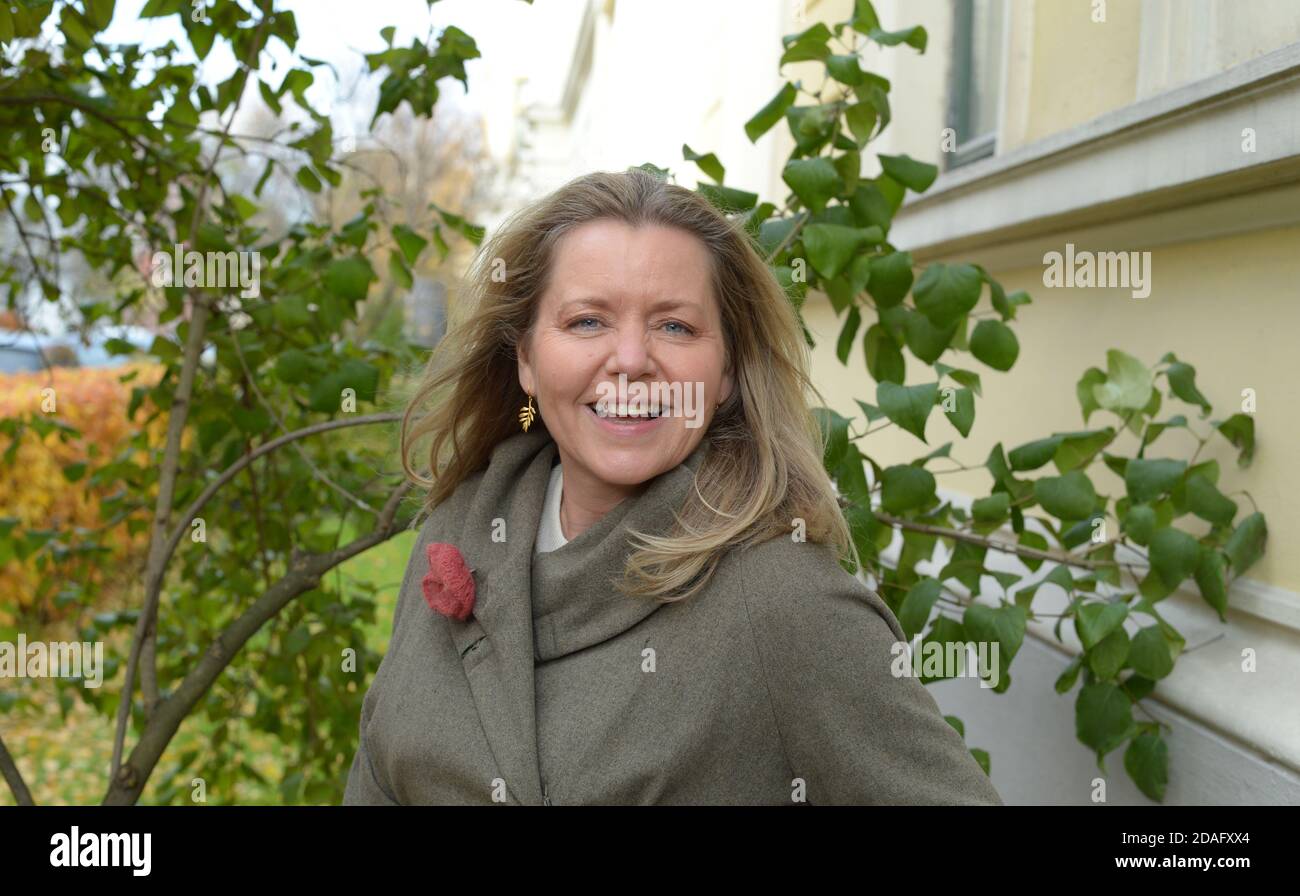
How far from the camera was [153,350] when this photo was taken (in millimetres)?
2969

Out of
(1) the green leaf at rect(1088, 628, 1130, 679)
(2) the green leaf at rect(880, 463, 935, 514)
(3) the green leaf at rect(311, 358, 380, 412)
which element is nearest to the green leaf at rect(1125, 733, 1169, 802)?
(1) the green leaf at rect(1088, 628, 1130, 679)

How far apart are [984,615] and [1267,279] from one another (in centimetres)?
89

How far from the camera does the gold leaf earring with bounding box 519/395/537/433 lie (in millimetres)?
2119

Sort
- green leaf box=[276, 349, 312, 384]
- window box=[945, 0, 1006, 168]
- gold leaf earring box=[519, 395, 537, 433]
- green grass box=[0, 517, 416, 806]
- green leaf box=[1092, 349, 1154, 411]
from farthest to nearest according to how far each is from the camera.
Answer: green grass box=[0, 517, 416, 806] < window box=[945, 0, 1006, 168] < green leaf box=[276, 349, 312, 384] < green leaf box=[1092, 349, 1154, 411] < gold leaf earring box=[519, 395, 537, 433]

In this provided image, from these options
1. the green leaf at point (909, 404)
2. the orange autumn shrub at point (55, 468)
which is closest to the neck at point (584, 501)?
the green leaf at point (909, 404)

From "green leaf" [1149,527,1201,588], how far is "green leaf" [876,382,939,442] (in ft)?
1.80

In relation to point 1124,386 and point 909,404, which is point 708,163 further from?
point 1124,386

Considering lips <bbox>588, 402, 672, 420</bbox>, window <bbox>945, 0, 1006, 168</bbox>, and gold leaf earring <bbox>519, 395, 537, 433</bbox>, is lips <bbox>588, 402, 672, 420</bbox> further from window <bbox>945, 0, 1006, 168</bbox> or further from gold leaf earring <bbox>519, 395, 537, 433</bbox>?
window <bbox>945, 0, 1006, 168</bbox>

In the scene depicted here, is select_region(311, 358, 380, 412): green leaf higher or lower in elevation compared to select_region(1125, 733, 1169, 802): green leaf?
higher

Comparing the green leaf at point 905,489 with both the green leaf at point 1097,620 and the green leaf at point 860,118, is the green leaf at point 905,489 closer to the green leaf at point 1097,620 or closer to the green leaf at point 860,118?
the green leaf at point 1097,620

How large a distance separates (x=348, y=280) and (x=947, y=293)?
47.8 inches
